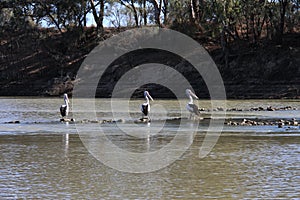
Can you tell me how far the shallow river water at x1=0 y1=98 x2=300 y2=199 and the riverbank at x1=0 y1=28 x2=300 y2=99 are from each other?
A: 106 feet

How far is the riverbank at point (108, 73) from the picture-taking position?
2194 inches

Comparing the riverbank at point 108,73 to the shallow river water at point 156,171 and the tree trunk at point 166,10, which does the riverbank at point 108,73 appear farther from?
the shallow river water at point 156,171

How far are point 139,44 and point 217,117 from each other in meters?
39.4

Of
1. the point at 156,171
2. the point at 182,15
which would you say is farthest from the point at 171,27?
the point at 156,171

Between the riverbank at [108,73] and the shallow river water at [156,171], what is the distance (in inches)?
1269

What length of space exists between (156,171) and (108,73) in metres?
51.3

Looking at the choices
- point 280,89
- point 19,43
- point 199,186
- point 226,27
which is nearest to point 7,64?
point 19,43

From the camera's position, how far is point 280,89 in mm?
53688

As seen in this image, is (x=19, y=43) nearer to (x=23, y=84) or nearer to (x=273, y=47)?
(x=23, y=84)

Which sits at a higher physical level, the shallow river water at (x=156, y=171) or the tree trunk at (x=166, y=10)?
the tree trunk at (x=166, y=10)

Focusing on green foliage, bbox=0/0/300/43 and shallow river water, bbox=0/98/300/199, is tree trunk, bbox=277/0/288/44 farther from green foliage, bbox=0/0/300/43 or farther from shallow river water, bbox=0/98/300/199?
shallow river water, bbox=0/98/300/199

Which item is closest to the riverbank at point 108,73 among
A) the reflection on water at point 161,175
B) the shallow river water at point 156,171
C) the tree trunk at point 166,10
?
the tree trunk at point 166,10

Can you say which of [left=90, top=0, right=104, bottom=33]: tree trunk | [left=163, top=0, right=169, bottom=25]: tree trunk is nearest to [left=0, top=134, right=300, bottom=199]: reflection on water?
[left=163, top=0, right=169, bottom=25]: tree trunk

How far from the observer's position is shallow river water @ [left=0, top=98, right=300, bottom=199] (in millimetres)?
12422
